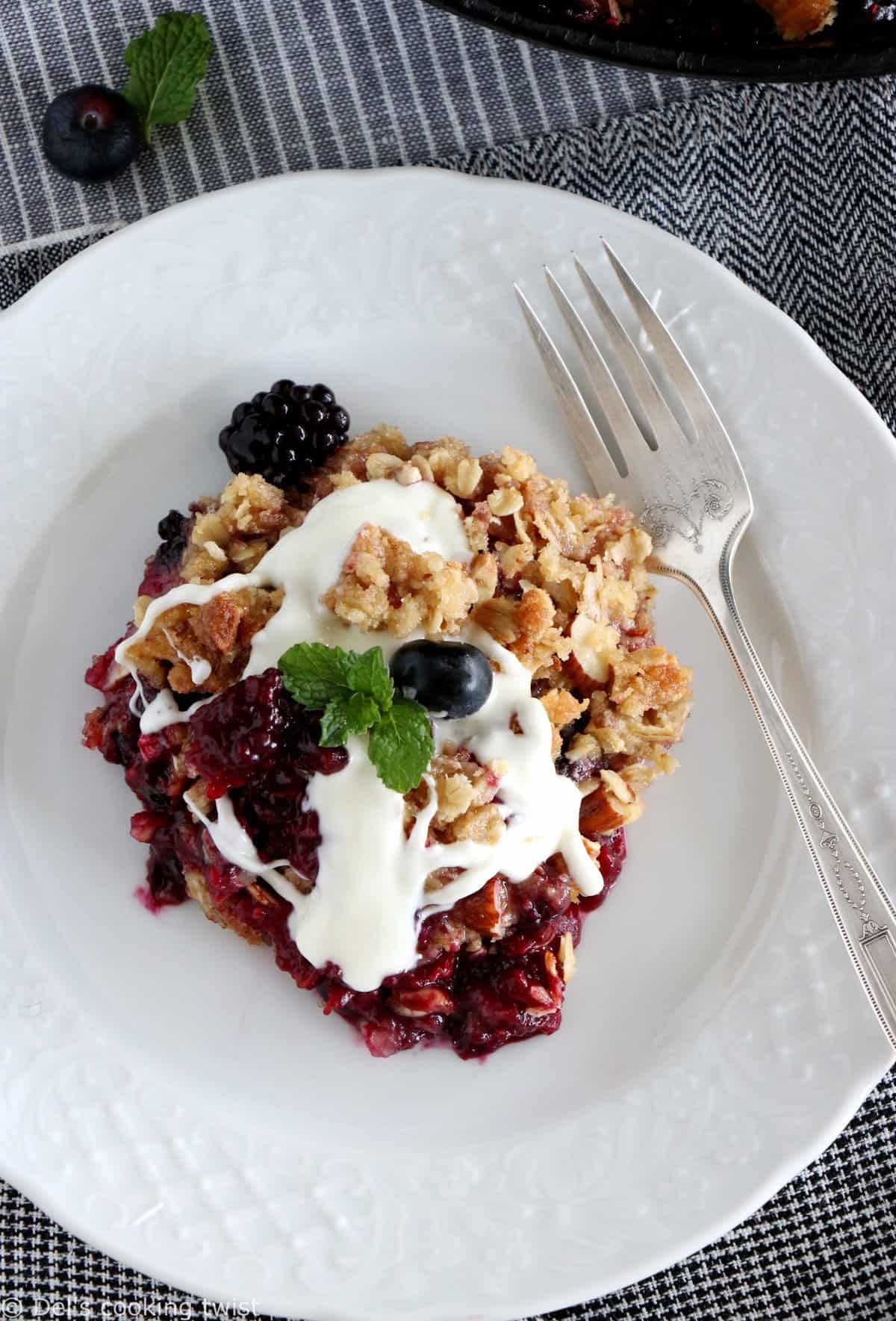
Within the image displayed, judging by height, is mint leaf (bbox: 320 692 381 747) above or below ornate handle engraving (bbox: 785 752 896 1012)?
above

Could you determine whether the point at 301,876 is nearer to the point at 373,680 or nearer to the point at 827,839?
the point at 373,680

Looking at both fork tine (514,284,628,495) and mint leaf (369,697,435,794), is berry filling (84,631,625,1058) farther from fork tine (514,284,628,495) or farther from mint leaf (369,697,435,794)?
fork tine (514,284,628,495)

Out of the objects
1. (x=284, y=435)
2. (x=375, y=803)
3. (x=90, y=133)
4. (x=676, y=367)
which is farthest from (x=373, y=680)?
(x=90, y=133)

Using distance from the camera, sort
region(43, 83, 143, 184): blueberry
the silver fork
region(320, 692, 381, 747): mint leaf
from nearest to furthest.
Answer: region(320, 692, 381, 747): mint leaf < the silver fork < region(43, 83, 143, 184): blueberry

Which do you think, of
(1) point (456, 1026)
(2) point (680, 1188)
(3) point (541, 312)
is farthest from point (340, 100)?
(2) point (680, 1188)

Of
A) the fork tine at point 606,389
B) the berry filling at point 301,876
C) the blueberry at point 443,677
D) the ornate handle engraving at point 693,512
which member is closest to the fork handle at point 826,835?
the ornate handle engraving at point 693,512

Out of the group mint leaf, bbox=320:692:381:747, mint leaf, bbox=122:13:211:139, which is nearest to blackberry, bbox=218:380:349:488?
mint leaf, bbox=320:692:381:747

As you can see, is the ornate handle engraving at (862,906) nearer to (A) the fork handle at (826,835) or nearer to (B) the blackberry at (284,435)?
(A) the fork handle at (826,835)
